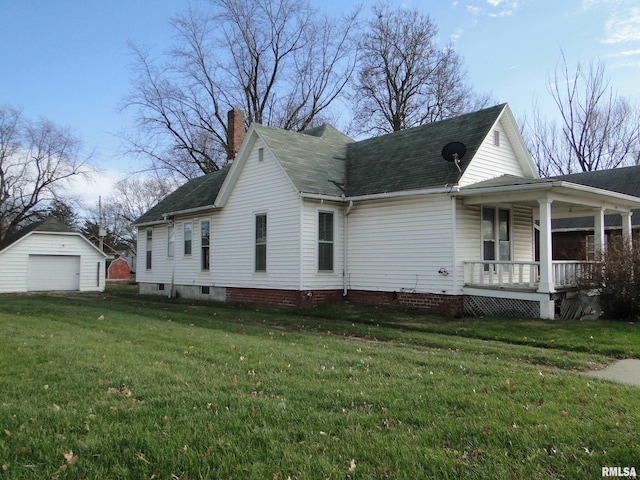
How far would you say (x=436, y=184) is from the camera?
1398cm

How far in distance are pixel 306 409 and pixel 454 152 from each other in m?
11.1

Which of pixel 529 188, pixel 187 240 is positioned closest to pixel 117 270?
pixel 187 240

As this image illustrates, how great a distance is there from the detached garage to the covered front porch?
74.2 feet

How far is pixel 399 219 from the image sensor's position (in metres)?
15.0

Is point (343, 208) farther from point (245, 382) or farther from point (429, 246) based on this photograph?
point (245, 382)

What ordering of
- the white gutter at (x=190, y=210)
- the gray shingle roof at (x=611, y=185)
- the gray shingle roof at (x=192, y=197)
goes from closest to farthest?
the white gutter at (x=190, y=210)
the gray shingle roof at (x=192, y=197)
the gray shingle roof at (x=611, y=185)

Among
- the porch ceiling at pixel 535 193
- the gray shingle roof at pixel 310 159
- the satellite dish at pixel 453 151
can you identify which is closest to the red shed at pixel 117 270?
the gray shingle roof at pixel 310 159

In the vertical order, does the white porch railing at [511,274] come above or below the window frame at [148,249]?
below

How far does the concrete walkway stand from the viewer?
6887mm

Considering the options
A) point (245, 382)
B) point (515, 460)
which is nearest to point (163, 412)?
point (245, 382)

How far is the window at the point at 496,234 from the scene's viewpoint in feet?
48.7

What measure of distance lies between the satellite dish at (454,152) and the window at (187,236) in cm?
1112

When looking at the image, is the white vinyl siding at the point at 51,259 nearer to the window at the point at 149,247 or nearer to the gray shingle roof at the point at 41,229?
the gray shingle roof at the point at 41,229

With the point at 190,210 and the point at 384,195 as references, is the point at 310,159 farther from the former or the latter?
the point at 190,210
